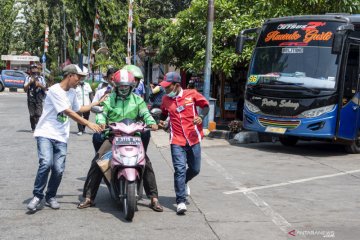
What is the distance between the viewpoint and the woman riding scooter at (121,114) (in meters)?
6.73

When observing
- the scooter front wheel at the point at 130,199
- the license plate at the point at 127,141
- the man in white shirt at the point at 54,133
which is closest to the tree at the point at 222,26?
the man in white shirt at the point at 54,133

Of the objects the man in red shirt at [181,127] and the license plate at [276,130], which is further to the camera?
the license plate at [276,130]

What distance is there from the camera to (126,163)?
20.8ft

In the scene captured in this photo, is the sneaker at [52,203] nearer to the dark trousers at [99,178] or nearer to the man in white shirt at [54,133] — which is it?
the man in white shirt at [54,133]

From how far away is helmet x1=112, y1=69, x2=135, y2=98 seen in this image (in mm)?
6703

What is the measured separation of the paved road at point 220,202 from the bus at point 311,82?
67cm

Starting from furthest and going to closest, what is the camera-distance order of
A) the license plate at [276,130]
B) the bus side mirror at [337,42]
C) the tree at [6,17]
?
the tree at [6,17] < the license plate at [276,130] < the bus side mirror at [337,42]

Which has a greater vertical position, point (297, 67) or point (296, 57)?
point (296, 57)

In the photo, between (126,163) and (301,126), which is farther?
(301,126)

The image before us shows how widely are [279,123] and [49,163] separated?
23.4ft

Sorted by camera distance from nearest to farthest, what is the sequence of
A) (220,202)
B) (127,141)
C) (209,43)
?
(127,141) → (220,202) → (209,43)

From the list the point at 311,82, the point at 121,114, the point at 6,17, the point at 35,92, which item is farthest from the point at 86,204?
the point at 6,17

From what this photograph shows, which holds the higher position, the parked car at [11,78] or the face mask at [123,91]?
the face mask at [123,91]

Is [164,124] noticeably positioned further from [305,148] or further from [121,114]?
[305,148]
